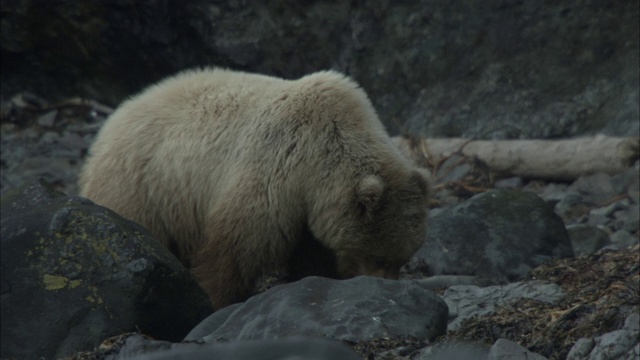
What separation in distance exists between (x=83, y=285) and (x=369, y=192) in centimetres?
173

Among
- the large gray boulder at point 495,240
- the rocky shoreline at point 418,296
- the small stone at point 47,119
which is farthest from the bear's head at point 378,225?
the small stone at point 47,119

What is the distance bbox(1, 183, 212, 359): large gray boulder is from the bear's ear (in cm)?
113

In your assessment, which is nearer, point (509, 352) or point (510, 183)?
point (509, 352)

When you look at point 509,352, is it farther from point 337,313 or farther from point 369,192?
point 369,192

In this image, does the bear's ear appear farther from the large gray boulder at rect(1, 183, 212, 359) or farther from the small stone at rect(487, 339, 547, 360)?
the small stone at rect(487, 339, 547, 360)

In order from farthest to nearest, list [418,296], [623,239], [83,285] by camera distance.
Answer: [623,239] → [83,285] → [418,296]

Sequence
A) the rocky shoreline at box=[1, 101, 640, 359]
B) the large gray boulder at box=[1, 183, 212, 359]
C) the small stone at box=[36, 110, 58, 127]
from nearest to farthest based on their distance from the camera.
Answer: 1. the rocky shoreline at box=[1, 101, 640, 359]
2. the large gray boulder at box=[1, 183, 212, 359]
3. the small stone at box=[36, 110, 58, 127]

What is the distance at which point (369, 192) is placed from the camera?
21.1ft

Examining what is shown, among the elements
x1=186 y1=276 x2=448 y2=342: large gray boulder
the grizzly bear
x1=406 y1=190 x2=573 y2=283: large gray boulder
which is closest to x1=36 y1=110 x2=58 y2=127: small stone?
the grizzly bear

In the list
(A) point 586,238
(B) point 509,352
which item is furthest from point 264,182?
(A) point 586,238

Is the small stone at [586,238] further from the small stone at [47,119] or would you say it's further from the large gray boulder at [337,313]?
the small stone at [47,119]

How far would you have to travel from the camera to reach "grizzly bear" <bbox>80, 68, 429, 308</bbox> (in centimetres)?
654

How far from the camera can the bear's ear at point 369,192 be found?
6445mm

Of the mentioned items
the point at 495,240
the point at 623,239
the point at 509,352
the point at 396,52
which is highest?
the point at 396,52
